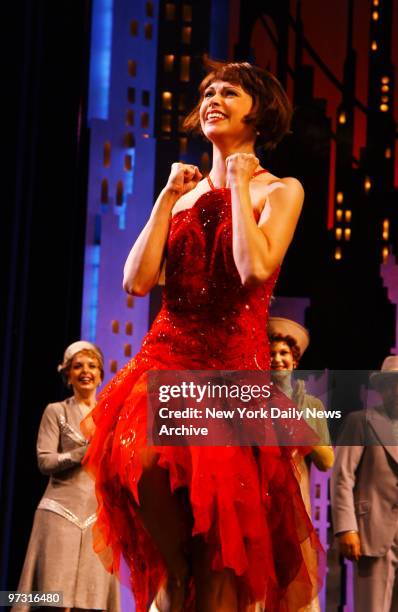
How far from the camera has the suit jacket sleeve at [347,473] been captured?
3893mm

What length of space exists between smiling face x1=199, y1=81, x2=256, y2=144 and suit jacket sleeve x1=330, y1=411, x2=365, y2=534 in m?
1.94

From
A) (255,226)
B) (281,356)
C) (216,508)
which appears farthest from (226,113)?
(281,356)

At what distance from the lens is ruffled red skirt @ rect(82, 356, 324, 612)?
77.6 inches

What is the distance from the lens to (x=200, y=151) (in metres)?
4.55

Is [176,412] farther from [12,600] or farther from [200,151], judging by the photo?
[200,151]

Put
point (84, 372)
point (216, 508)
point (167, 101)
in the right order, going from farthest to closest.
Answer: point (167, 101) → point (84, 372) → point (216, 508)

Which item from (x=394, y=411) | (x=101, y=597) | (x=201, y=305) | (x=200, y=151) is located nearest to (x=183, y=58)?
(x=200, y=151)

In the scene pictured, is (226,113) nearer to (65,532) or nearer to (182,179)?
(182,179)

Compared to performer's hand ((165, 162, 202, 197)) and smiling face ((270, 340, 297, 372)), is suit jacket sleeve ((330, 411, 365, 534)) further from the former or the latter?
performer's hand ((165, 162, 202, 197))

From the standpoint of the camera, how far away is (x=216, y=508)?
197 centimetres

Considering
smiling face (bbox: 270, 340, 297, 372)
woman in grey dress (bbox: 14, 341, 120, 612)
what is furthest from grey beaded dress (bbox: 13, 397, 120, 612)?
smiling face (bbox: 270, 340, 297, 372)

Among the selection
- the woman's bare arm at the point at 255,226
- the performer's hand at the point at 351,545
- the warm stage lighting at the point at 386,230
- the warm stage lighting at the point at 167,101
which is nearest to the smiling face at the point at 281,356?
the performer's hand at the point at 351,545

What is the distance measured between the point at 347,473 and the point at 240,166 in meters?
2.13

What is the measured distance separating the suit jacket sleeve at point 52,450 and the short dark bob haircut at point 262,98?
2.10 meters
